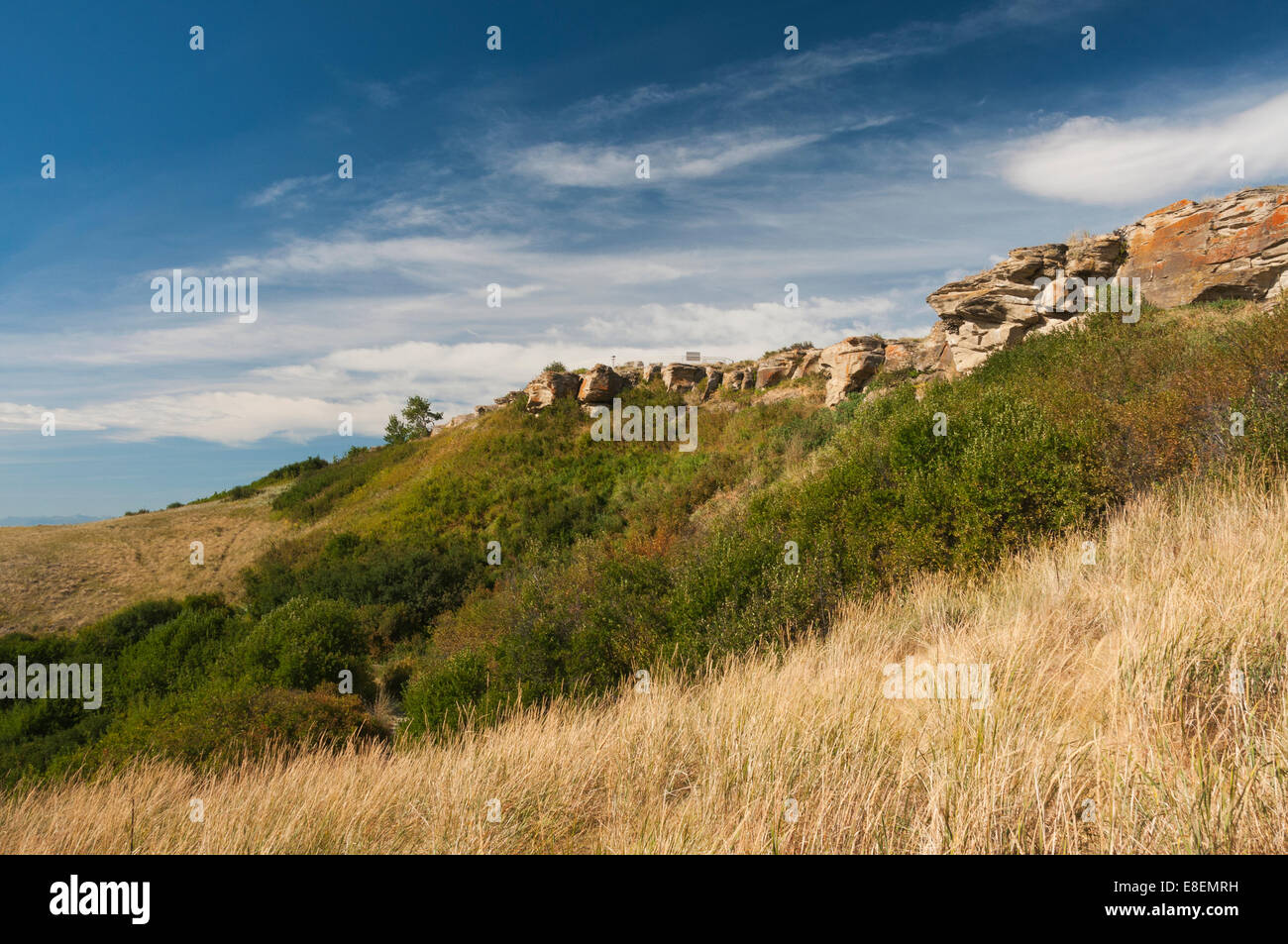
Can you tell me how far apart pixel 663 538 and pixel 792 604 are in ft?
33.0

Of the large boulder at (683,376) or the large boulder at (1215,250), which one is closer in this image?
the large boulder at (1215,250)

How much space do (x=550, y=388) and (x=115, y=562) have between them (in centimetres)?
2227

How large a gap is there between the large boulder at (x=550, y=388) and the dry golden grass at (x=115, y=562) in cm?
1527

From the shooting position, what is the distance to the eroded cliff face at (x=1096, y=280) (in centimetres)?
1736

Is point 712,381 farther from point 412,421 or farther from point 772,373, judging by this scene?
point 412,421

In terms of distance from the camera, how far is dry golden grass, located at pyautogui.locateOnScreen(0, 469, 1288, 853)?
2.61m

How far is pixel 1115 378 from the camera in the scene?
12.4 metres

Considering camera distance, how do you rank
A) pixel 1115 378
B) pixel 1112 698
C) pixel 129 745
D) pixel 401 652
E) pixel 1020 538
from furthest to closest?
pixel 401 652 < pixel 1115 378 < pixel 129 745 < pixel 1020 538 < pixel 1112 698

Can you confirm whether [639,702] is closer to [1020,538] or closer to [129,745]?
[1020,538]

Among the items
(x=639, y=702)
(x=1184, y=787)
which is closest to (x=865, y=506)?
(x=639, y=702)

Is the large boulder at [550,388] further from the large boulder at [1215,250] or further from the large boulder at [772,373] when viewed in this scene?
the large boulder at [1215,250]

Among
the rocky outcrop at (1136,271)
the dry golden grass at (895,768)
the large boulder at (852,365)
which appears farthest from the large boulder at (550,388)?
the dry golden grass at (895,768)

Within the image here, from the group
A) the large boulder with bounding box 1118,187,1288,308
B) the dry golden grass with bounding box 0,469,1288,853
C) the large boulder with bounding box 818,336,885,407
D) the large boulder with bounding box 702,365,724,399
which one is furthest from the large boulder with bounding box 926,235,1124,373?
the dry golden grass with bounding box 0,469,1288,853

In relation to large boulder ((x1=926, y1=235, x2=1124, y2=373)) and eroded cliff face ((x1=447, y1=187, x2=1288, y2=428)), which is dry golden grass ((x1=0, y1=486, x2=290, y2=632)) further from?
large boulder ((x1=926, y1=235, x2=1124, y2=373))
